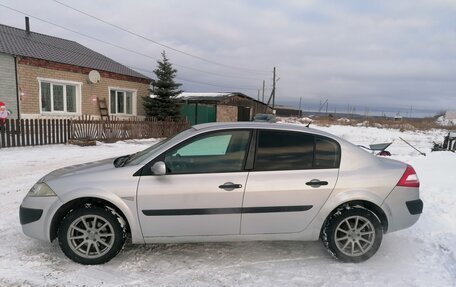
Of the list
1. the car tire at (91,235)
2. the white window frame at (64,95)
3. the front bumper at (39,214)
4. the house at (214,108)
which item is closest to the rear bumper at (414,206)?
the car tire at (91,235)

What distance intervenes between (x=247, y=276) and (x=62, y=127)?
12.3 meters

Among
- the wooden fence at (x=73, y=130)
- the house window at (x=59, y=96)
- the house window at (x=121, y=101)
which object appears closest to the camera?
the wooden fence at (x=73, y=130)

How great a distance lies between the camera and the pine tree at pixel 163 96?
2045 cm

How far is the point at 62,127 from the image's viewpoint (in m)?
13.4

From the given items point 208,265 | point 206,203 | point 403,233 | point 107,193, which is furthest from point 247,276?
point 403,233

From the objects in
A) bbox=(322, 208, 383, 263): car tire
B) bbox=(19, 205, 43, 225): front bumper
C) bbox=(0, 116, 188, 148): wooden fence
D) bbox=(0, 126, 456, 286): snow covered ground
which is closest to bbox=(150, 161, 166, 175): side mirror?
bbox=(0, 126, 456, 286): snow covered ground

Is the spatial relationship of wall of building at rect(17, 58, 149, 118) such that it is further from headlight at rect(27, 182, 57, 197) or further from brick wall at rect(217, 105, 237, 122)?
headlight at rect(27, 182, 57, 197)

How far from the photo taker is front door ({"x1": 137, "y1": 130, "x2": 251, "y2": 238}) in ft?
11.3

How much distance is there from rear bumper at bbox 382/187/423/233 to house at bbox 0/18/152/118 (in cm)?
1631

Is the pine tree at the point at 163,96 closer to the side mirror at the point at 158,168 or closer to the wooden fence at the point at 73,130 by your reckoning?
the wooden fence at the point at 73,130

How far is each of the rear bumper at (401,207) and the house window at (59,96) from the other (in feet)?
54.3

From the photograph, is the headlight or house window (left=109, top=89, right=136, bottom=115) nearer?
the headlight

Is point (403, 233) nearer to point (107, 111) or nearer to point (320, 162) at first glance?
point (320, 162)

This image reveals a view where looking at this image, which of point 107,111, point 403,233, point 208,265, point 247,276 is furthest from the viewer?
point 107,111
